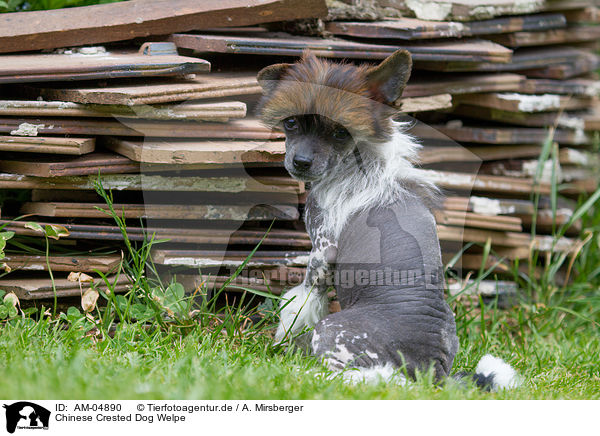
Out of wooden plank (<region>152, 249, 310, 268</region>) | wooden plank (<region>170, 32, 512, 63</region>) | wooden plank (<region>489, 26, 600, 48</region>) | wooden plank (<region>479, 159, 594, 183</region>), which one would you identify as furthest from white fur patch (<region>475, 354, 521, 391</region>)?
wooden plank (<region>489, 26, 600, 48</region>)

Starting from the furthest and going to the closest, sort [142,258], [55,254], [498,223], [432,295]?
[498,223]
[55,254]
[142,258]
[432,295]

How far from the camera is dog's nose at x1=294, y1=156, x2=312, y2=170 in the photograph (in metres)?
3.48

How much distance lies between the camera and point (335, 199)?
3719 mm

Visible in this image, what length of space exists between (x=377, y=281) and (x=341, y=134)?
0.81m

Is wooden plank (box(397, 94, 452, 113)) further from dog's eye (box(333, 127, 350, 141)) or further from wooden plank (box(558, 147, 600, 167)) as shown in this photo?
wooden plank (box(558, 147, 600, 167))

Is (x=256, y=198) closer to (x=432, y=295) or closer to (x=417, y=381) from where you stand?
(x=432, y=295)

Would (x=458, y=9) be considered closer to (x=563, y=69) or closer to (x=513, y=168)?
(x=563, y=69)

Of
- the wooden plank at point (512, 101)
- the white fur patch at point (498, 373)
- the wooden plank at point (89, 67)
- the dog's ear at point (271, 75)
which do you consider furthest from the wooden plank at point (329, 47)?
the white fur patch at point (498, 373)

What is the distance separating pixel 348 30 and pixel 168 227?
1.90 meters

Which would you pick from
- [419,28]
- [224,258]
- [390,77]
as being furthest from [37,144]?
[419,28]

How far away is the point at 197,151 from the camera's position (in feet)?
12.9

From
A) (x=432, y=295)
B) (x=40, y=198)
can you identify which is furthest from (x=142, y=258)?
(x=432, y=295)

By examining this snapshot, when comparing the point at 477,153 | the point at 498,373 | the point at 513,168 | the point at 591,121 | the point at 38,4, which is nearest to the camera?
the point at 498,373
